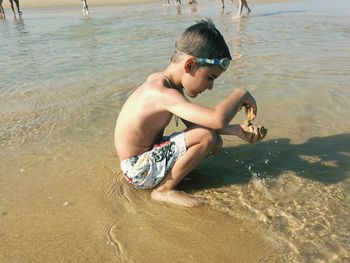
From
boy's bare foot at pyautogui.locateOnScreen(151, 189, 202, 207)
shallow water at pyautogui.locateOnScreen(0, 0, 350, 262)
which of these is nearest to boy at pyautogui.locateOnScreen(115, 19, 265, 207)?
boy's bare foot at pyautogui.locateOnScreen(151, 189, 202, 207)

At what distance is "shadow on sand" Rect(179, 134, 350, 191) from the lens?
3207 millimetres

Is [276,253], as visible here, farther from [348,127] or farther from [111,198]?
[348,127]

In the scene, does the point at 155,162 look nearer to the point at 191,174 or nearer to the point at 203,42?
the point at 191,174

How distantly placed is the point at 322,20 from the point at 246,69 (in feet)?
22.0

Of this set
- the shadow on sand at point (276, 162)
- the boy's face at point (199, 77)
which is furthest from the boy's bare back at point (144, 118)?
the shadow on sand at point (276, 162)

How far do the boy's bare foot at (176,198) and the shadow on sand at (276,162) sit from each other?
20cm

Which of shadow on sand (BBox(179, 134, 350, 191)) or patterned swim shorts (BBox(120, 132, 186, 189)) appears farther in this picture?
shadow on sand (BBox(179, 134, 350, 191))

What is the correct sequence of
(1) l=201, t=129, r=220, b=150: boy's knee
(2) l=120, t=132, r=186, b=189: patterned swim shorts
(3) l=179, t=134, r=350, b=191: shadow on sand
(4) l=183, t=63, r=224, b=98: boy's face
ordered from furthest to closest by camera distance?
(3) l=179, t=134, r=350, b=191: shadow on sand, (2) l=120, t=132, r=186, b=189: patterned swim shorts, (1) l=201, t=129, r=220, b=150: boy's knee, (4) l=183, t=63, r=224, b=98: boy's face

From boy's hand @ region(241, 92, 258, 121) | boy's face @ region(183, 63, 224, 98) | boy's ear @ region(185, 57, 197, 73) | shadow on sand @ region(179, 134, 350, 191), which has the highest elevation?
boy's ear @ region(185, 57, 197, 73)

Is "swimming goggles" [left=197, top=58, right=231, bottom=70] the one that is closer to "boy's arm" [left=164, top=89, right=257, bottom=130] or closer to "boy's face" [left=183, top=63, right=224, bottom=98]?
"boy's face" [left=183, top=63, right=224, bottom=98]

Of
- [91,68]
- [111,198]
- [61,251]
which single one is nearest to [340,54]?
[91,68]

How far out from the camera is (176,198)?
2895mm

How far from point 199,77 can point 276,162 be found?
1.21 m

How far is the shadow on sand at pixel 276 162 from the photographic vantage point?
3207 mm
